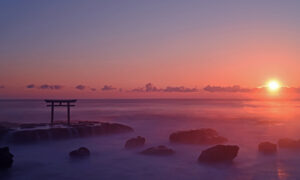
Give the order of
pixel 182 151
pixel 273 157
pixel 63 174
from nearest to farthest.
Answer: pixel 63 174 < pixel 273 157 < pixel 182 151

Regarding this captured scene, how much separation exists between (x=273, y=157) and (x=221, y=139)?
6.96 metres

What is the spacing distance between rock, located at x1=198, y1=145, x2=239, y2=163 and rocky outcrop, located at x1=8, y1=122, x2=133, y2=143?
15.5 meters

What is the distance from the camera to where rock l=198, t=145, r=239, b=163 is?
19.4 metres

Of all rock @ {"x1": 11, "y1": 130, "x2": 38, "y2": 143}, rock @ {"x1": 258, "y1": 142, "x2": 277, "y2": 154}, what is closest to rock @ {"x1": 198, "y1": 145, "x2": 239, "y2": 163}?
rock @ {"x1": 258, "y1": 142, "x2": 277, "y2": 154}

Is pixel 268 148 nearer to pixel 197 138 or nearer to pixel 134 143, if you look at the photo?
pixel 197 138

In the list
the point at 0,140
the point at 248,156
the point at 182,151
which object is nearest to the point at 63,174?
the point at 182,151

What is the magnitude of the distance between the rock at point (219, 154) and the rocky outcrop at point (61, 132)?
15.5m

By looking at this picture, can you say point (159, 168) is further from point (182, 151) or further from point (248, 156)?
point (248, 156)

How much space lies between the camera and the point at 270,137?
108 ft

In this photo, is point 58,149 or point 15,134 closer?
point 58,149

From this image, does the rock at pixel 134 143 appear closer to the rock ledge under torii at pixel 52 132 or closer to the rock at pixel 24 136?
the rock ledge under torii at pixel 52 132

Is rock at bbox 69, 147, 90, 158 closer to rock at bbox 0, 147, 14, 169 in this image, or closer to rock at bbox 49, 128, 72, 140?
rock at bbox 0, 147, 14, 169

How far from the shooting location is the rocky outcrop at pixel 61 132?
2668 centimetres

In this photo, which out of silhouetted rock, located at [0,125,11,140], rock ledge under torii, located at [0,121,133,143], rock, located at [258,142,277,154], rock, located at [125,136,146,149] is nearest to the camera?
rock, located at [258,142,277,154]
